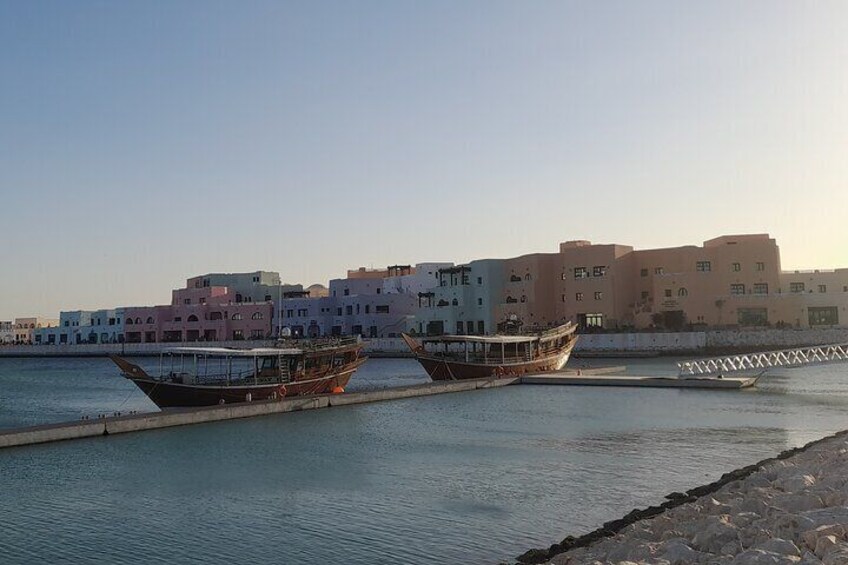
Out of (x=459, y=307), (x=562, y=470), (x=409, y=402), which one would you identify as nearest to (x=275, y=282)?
(x=459, y=307)

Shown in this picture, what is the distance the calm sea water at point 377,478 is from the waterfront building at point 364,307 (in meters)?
66.9

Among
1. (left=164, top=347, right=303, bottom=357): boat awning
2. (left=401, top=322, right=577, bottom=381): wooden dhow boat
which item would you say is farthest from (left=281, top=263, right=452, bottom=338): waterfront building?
(left=164, top=347, right=303, bottom=357): boat awning

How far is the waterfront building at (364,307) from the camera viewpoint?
4023 inches

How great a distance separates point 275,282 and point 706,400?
311ft

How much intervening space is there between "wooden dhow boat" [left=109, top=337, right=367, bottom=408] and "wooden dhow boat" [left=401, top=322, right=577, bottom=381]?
6.63 m

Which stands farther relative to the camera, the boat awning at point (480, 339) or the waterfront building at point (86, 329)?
the waterfront building at point (86, 329)

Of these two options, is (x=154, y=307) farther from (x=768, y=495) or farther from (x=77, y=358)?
(x=768, y=495)

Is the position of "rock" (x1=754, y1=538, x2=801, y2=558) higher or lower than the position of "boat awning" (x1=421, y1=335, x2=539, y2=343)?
lower

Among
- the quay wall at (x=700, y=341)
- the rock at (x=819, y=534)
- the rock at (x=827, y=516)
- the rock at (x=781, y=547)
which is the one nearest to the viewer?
the rock at (x=781, y=547)

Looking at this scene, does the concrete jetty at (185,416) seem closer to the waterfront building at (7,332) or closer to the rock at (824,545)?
the rock at (824,545)

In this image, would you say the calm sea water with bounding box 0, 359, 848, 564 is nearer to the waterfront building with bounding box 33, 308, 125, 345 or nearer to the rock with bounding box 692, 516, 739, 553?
the rock with bounding box 692, 516, 739, 553

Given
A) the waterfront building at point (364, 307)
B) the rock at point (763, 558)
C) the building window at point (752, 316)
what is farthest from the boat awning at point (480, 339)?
the waterfront building at point (364, 307)

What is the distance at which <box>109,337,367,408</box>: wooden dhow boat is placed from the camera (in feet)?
109

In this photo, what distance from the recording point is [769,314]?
7581cm
